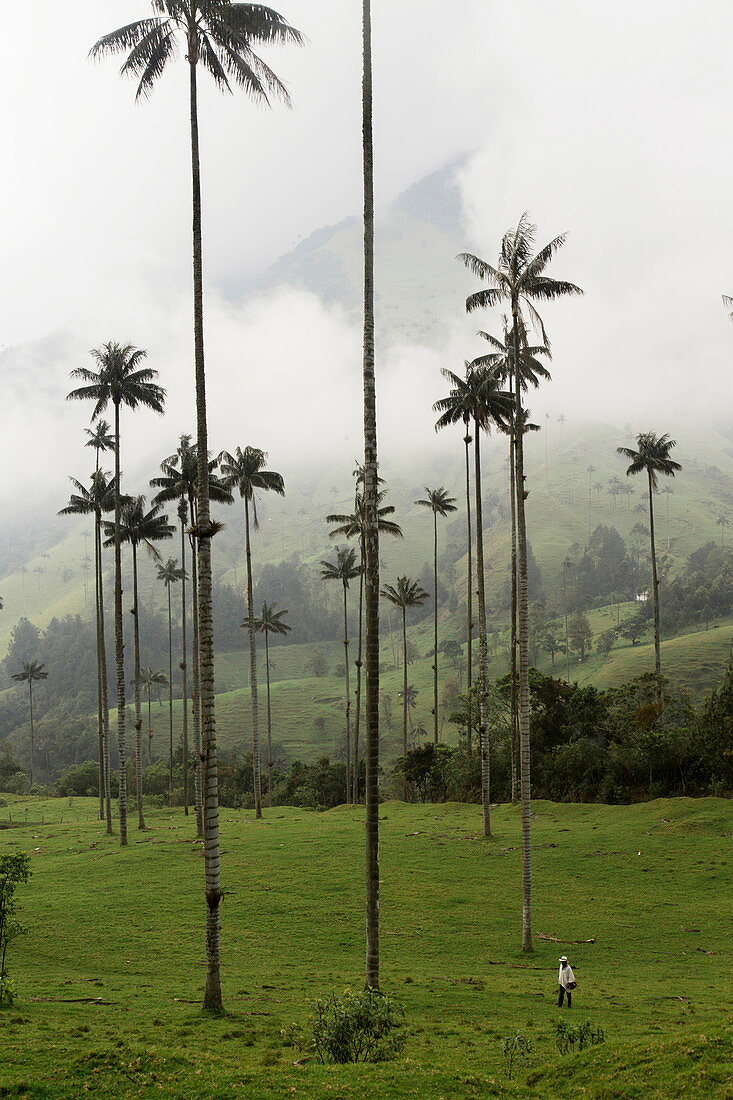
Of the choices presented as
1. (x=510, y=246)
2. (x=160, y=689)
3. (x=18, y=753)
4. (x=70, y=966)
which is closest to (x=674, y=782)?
(x=510, y=246)

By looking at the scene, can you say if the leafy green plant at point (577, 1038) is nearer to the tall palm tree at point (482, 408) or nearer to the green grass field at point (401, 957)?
the green grass field at point (401, 957)

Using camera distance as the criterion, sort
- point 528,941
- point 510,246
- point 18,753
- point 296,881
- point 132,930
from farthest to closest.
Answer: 1. point 18,753
2. point 296,881
3. point 510,246
4. point 132,930
5. point 528,941

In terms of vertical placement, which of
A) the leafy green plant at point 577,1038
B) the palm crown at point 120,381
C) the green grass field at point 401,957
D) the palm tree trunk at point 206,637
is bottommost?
the green grass field at point 401,957

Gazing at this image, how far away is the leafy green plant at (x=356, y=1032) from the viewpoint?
1297 centimetres

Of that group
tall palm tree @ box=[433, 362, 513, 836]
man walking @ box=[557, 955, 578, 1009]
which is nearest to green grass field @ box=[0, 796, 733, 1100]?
man walking @ box=[557, 955, 578, 1009]

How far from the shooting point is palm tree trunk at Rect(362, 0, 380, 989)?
15.4 metres

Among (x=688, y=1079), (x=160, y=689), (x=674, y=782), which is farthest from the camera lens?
(x=160, y=689)

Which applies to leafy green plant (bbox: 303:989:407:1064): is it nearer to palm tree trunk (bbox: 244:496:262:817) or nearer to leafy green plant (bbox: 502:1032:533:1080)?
leafy green plant (bbox: 502:1032:533:1080)

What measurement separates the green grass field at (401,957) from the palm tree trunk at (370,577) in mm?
2536

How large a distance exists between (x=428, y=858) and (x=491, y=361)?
23702 millimetres

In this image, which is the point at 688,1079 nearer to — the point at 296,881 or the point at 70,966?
the point at 70,966

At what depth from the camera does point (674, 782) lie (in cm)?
4703

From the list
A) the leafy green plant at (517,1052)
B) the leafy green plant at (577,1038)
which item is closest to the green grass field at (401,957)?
the leafy green plant at (517,1052)

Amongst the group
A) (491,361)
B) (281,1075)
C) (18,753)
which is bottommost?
(18,753)
